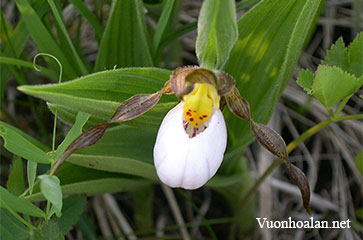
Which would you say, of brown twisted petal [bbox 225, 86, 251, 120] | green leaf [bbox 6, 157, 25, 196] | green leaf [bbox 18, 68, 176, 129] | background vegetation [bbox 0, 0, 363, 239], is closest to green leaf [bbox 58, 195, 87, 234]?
background vegetation [bbox 0, 0, 363, 239]

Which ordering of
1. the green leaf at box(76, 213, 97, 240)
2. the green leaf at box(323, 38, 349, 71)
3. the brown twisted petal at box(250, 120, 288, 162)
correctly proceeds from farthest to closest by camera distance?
the green leaf at box(76, 213, 97, 240) < the green leaf at box(323, 38, 349, 71) < the brown twisted petal at box(250, 120, 288, 162)

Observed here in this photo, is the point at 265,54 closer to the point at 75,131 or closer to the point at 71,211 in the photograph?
the point at 75,131

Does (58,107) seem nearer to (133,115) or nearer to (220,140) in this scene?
(133,115)

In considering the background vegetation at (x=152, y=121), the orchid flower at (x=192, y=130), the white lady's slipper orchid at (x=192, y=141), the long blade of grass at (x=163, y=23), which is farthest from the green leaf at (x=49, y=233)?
the long blade of grass at (x=163, y=23)

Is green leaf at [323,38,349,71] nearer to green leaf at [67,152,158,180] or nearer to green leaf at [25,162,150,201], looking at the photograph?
green leaf at [67,152,158,180]

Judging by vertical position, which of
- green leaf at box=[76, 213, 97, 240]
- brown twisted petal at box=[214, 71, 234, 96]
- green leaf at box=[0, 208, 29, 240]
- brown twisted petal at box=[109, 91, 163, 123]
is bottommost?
green leaf at box=[76, 213, 97, 240]

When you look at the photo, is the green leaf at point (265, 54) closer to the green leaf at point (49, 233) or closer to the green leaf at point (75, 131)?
the green leaf at point (75, 131)
